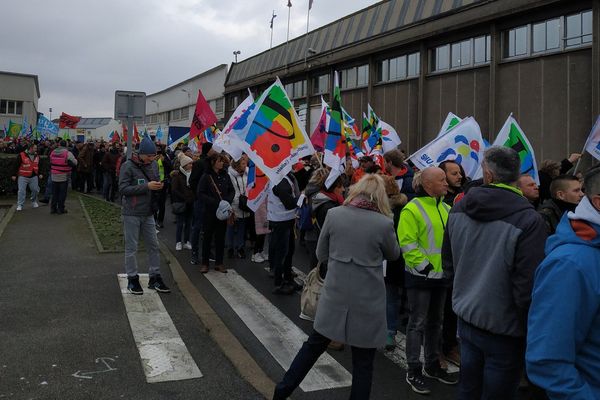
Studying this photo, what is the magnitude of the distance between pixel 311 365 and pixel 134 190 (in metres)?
3.84

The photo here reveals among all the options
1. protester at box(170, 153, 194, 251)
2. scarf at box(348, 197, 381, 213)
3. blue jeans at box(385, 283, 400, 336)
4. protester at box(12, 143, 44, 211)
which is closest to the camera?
scarf at box(348, 197, 381, 213)

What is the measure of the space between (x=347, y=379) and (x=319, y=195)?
209cm

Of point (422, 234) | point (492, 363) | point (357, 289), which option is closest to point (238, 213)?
point (422, 234)

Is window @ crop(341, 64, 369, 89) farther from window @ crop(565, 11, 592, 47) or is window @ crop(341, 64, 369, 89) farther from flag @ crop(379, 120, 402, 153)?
flag @ crop(379, 120, 402, 153)

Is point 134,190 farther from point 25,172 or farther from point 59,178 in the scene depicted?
point 25,172

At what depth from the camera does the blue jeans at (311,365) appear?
3604 millimetres

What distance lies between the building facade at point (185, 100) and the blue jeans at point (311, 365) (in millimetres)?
35205

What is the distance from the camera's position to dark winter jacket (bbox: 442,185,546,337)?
2787 millimetres

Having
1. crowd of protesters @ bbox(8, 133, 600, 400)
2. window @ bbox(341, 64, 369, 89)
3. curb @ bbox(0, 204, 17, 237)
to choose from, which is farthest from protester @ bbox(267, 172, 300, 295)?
window @ bbox(341, 64, 369, 89)

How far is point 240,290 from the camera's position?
7238 millimetres

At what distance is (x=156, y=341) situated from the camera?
5.16 meters

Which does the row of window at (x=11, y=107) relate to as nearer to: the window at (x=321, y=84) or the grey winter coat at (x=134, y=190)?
the window at (x=321, y=84)

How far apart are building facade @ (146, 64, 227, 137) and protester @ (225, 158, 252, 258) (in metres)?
29.2

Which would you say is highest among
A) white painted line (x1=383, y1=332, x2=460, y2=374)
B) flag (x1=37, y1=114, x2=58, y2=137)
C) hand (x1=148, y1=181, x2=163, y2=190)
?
flag (x1=37, y1=114, x2=58, y2=137)
